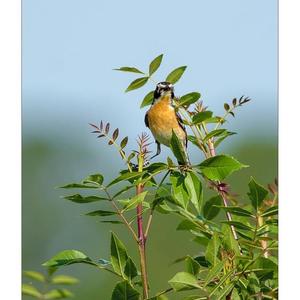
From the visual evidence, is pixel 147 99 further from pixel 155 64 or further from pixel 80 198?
pixel 80 198

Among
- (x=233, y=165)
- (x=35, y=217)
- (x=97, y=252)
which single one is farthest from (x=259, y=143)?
(x=233, y=165)

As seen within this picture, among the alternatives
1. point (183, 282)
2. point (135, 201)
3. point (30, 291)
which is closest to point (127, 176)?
point (135, 201)

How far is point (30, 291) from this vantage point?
937mm

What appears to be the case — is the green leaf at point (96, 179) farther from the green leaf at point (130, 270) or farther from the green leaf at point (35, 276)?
the green leaf at point (35, 276)

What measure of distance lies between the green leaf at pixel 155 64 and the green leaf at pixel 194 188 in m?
0.17

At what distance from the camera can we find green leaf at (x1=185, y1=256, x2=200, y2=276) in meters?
0.78

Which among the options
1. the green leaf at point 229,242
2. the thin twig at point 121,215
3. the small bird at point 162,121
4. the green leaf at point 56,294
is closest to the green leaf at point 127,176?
the thin twig at point 121,215

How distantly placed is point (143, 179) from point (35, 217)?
16.6 ft

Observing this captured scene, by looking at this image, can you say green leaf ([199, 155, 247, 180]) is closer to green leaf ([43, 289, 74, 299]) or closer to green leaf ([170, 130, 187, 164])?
green leaf ([170, 130, 187, 164])

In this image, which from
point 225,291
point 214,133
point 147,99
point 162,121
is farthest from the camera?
point 162,121

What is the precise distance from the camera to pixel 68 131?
234 inches
